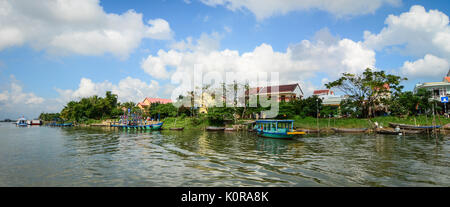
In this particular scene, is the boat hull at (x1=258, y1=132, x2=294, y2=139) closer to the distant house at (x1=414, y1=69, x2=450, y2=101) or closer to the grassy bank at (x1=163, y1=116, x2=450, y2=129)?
the grassy bank at (x1=163, y1=116, x2=450, y2=129)

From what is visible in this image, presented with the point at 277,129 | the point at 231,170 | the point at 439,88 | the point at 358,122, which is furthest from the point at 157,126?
the point at 439,88

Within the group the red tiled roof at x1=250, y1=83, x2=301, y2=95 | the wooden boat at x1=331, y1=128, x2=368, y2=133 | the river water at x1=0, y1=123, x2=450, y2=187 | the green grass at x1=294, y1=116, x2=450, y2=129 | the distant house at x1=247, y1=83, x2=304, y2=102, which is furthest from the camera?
the red tiled roof at x1=250, y1=83, x2=301, y2=95

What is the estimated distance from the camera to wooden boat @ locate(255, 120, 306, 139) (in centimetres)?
2138

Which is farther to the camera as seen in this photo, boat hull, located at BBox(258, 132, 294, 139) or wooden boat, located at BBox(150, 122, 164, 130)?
wooden boat, located at BBox(150, 122, 164, 130)

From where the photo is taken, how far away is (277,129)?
74.6 feet

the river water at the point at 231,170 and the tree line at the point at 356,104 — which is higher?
the tree line at the point at 356,104

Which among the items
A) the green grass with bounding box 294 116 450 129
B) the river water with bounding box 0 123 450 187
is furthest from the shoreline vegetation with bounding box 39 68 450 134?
the river water with bounding box 0 123 450 187

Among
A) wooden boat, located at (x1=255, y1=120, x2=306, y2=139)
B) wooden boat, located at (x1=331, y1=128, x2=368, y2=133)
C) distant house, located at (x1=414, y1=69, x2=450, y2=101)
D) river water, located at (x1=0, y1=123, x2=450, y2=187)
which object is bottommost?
river water, located at (x1=0, y1=123, x2=450, y2=187)

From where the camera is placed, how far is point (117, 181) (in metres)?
8.77

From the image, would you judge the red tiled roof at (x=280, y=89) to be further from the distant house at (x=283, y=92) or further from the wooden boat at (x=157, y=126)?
the wooden boat at (x=157, y=126)

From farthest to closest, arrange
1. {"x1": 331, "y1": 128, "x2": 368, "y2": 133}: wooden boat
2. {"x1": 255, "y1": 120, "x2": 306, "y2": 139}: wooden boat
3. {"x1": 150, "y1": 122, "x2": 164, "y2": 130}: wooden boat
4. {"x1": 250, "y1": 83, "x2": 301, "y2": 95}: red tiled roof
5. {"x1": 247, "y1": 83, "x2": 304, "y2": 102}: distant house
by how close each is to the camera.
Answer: {"x1": 250, "y1": 83, "x2": 301, "y2": 95}: red tiled roof < {"x1": 247, "y1": 83, "x2": 304, "y2": 102}: distant house < {"x1": 150, "y1": 122, "x2": 164, "y2": 130}: wooden boat < {"x1": 331, "y1": 128, "x2": 368, "y2": 133}: wooden boat < {"x1": 255, "y1": 120, "x2": 306, "y2": 139}: wooden boat

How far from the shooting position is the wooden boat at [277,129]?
2138cm

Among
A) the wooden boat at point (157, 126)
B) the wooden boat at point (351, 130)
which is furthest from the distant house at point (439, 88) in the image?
the wooden boat at point (157, 126)

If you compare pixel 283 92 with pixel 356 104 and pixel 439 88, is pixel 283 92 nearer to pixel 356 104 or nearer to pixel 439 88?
pixel 356 104
